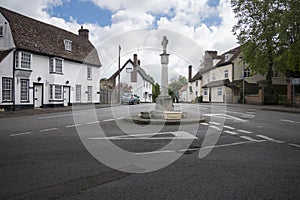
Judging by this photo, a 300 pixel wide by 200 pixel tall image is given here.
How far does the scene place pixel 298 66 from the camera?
93.4 ft

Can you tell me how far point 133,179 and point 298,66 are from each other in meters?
29.4

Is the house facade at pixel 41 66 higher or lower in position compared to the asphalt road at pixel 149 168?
higher

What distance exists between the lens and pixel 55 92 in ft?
92.6

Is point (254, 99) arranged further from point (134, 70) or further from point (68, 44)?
point (134, 70)

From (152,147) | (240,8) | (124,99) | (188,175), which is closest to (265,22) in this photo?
(240,8)

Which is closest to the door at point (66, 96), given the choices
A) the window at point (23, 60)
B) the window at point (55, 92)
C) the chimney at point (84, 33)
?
the window at point (55, 92)

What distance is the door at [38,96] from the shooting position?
25.6 metres

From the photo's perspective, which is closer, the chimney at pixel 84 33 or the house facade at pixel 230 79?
the chimney at pixel 84 33

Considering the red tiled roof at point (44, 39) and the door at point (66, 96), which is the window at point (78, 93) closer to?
the door at point (66, 96)

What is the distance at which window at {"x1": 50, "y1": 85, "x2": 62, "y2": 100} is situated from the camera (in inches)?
1090

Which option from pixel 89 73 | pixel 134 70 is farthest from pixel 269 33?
pixel 134 70

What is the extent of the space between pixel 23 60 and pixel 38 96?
3912 millimetres

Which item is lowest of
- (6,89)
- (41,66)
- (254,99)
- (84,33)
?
(254,99)

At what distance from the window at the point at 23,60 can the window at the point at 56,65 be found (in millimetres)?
3150
